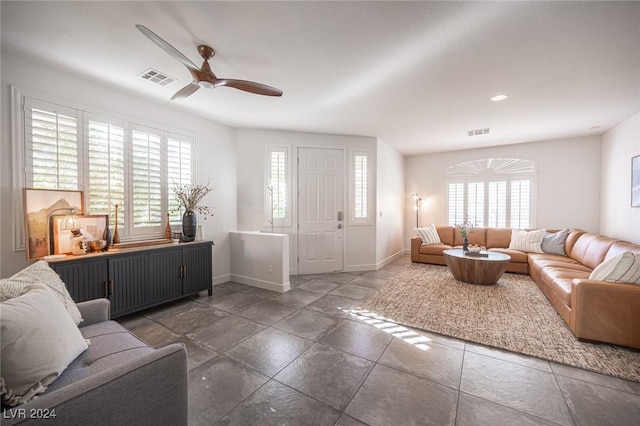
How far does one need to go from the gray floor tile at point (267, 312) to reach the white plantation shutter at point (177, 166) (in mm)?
1769

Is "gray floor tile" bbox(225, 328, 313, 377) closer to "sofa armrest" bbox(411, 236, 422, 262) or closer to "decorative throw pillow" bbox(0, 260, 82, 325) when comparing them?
"decorative throw pillow" bbox(0, 260, 82, 325)

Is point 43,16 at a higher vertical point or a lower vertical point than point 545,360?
higher

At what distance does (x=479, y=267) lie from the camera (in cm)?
403

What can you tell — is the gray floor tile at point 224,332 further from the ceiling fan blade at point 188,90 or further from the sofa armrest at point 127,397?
the ceiling fan blade at point 188,90

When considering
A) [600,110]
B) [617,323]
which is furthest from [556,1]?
[600,110]

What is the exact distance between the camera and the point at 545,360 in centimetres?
213

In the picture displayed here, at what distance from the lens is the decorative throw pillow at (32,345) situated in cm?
98

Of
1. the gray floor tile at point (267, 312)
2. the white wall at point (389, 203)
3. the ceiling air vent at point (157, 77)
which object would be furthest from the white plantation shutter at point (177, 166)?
the white wall at point (389, 203)

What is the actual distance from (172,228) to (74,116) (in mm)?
1691

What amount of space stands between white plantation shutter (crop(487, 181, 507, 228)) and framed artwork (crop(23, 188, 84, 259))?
7.62 meters

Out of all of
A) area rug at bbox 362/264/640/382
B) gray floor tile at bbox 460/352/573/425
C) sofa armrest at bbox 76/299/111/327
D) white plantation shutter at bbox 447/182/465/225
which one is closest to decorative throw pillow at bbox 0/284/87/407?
sofa armrest at bbox 76/299/111/327

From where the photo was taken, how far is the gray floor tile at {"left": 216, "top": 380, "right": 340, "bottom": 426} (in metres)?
1.53

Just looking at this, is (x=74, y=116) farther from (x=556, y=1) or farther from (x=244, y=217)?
(x=556, y=1)

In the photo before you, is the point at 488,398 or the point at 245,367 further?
the point at 245,367
